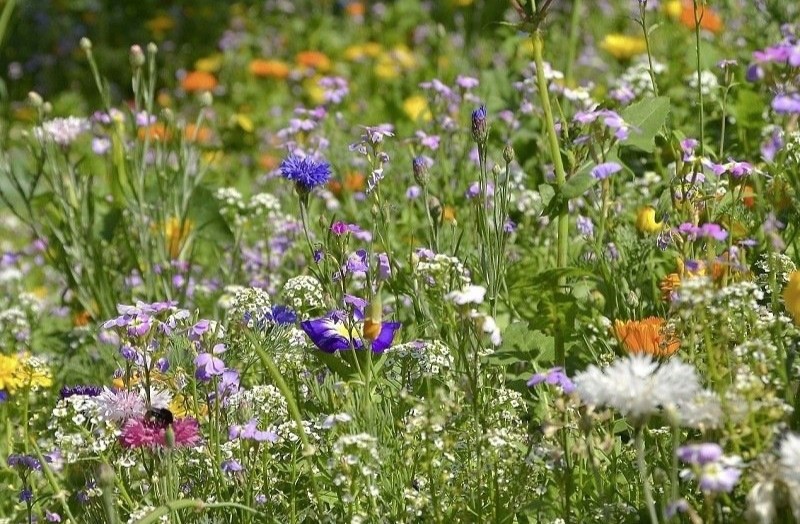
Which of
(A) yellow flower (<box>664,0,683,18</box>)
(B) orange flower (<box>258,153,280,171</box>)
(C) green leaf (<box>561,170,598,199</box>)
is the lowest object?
(C) green leaf (<box>561,170,598,199</box>)

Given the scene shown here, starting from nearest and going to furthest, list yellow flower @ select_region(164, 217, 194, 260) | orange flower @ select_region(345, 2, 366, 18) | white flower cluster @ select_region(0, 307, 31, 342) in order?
white flower cluster @ select_region(0, 307, 31, 342), yellow flower @ select_region(164, 217, 194, 260), orange flower @ select_region(345, 2, 366, 18)

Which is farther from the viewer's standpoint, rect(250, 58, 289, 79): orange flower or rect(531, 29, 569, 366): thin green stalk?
rect(250, 58, 289, 79): orange flower

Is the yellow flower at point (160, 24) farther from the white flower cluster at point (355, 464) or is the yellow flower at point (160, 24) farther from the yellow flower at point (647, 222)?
the white flower cluster at point (355, 464)

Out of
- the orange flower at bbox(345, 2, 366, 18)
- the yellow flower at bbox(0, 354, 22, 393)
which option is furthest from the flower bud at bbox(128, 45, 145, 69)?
the orange flower at bbox(345, 2, 366, 18)

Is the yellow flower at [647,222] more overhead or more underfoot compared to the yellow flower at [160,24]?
more underfoot

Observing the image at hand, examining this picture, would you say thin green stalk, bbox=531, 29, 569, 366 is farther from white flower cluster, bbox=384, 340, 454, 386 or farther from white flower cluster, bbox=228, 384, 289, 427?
white flower cluster, bbox=228, 384, 289, 427

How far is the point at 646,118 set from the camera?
194cm

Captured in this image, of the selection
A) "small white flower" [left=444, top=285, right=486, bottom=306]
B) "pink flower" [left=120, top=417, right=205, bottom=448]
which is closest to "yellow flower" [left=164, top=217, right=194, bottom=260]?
"pink flower" [left=120, top=417, right=205, bottom=448]

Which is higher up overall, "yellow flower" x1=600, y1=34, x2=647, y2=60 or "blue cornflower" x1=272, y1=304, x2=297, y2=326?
"yellow flower" x1=600, y1=34, x2=647, y2=60

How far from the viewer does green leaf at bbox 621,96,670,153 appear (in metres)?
1.90

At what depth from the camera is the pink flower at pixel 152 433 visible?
5.37 feet

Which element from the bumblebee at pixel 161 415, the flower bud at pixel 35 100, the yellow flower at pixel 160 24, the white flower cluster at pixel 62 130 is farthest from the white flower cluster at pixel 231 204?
the yellow flower at pixel 160 24

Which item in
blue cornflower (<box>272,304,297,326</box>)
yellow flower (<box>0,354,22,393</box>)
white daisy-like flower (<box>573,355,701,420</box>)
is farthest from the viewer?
yellow flower (<box>0,354,22,393</box>)

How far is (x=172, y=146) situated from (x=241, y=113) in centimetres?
217
